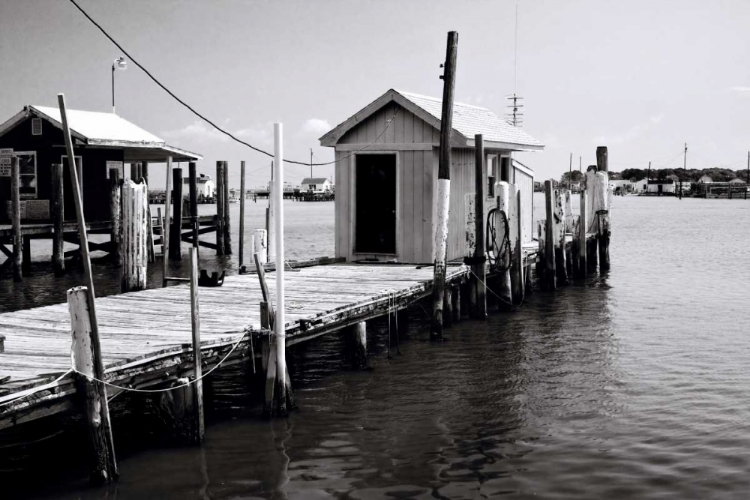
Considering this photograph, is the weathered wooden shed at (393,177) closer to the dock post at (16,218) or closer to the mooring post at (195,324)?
the mooring post at (195,324)

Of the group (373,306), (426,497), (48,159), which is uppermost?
(48,159)

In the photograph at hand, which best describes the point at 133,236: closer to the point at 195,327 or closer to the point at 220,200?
the point at 195,327

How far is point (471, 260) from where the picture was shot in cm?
1639

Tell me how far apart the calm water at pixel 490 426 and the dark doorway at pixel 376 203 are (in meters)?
1.92

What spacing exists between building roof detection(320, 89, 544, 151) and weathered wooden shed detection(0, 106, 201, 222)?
12277 mm

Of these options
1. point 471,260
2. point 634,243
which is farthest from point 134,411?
point 634,243

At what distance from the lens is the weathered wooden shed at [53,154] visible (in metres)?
28.4

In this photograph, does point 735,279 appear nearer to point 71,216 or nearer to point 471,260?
point 471,260

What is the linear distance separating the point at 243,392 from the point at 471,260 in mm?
6098

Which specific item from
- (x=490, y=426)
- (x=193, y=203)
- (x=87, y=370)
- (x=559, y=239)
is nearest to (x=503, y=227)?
(x=559, y=239)

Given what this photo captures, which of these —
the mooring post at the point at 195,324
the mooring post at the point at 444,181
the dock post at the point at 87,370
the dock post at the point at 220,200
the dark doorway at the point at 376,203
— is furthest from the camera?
the dock post at the point at 220,200

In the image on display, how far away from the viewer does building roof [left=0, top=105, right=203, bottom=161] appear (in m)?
27.9

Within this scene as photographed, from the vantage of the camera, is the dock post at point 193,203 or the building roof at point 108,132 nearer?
the building roof at point 108,132

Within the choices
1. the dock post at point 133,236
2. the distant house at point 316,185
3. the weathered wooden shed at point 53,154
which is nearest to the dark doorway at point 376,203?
the dock post at point 133,236
